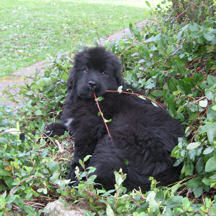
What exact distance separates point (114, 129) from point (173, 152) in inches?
27.7

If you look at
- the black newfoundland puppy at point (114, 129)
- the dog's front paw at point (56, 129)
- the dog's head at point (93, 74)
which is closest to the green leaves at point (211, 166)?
the black newfoundland puppy at point (114, 129)

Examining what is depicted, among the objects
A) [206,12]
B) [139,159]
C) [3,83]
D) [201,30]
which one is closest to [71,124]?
[139,159]

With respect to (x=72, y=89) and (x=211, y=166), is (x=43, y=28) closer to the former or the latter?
(x=72, y=89)

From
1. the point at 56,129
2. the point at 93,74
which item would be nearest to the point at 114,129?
the point at 93,74

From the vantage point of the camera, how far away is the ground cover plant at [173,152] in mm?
1842

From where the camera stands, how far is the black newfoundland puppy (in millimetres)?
2459

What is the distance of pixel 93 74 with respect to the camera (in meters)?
3.18

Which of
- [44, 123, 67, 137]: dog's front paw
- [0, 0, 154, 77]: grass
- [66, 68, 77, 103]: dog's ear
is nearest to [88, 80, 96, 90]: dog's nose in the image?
[66, 68, 77, 103]: dog's ear

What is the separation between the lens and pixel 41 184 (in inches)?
86.9

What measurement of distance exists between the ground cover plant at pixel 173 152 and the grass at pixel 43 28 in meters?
1.41

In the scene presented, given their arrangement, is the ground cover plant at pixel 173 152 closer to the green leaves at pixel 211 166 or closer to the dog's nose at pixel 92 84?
the green leaves at pixel 211 166

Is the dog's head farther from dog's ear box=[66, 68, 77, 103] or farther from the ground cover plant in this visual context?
the ground cover plant

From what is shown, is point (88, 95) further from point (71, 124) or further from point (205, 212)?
point (205, 212)

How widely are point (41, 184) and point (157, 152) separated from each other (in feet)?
3.38
